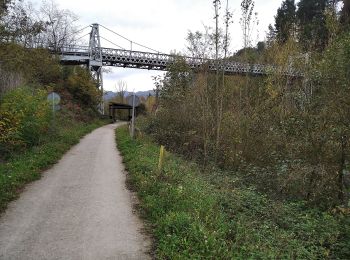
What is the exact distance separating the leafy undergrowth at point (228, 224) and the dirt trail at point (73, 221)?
0.54 meters

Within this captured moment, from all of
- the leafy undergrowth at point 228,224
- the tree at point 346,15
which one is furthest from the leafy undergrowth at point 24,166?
the tree at point 346,15

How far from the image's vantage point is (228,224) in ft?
25.1

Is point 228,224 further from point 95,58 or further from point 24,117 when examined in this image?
point 95,58

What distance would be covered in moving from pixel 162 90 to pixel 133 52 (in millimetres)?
46529

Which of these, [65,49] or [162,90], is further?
[65,49]

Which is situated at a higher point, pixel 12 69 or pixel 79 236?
pixel 12 69

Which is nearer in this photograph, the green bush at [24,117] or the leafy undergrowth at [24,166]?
the leafy undergrowth at [24,166]

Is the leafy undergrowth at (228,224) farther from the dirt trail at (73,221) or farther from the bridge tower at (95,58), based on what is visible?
the bridge tower at (95,58)

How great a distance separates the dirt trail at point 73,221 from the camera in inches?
264

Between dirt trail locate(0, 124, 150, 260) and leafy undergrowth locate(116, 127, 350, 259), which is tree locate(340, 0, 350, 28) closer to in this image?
leafy undergrowth locate(116, 127, 350, 259)

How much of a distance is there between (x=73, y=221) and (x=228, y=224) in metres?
3.41

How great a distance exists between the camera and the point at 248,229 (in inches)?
297

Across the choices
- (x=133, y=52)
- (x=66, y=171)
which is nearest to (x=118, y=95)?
(x=133, y=52)

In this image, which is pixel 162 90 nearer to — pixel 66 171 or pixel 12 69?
pixel 12 69
